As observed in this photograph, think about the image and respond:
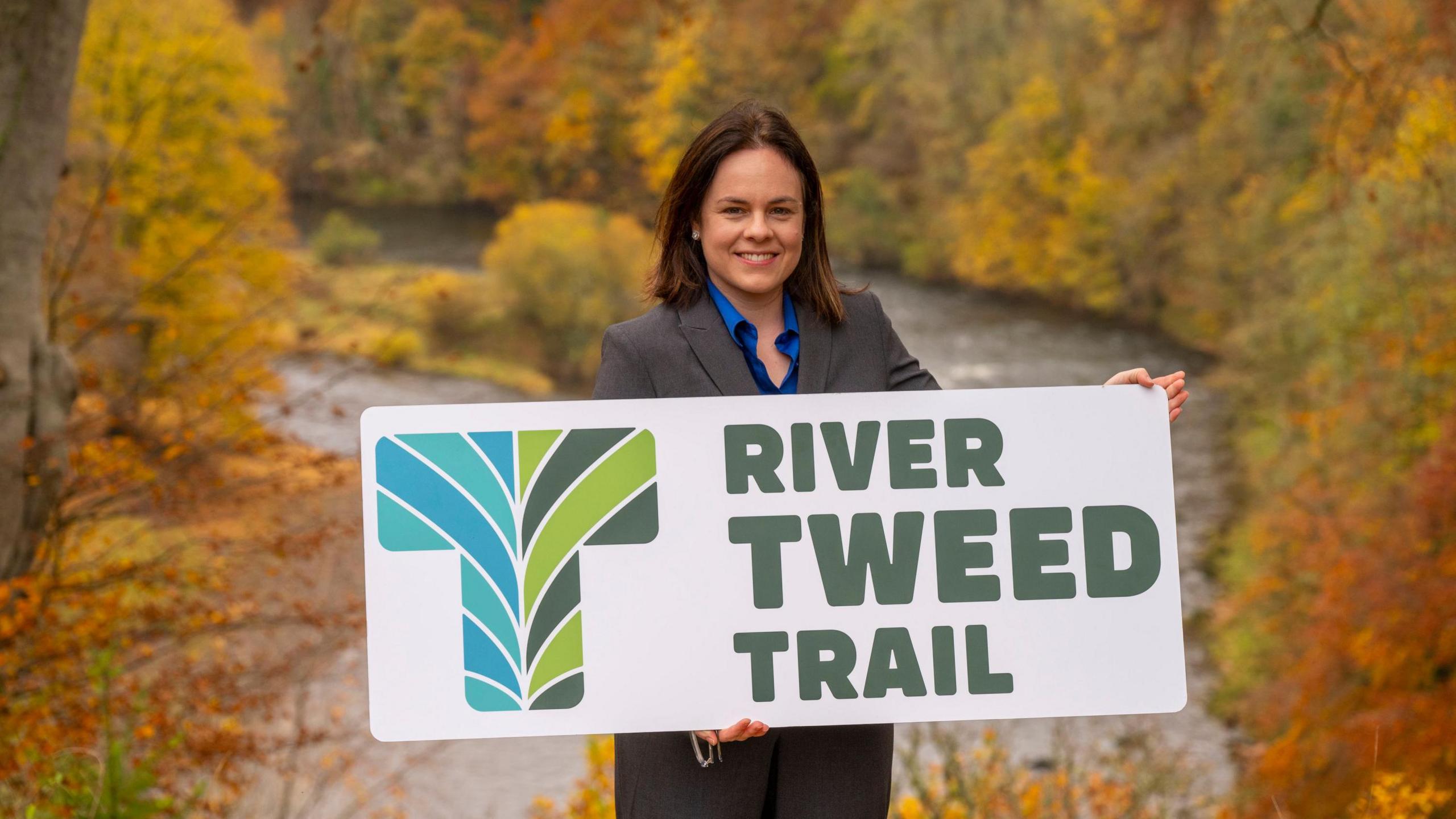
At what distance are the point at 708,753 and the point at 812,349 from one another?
0.75 m

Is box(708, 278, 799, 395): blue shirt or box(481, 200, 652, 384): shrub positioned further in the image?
box(481, 200, 652, 384): shrub

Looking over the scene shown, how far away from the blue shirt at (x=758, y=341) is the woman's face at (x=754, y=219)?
5cm

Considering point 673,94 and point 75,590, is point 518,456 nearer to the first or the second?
point 75,590

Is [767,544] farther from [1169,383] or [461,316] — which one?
[461,316]

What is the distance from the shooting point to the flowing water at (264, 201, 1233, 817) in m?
12.8

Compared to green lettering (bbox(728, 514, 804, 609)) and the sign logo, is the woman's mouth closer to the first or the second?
the sign logo

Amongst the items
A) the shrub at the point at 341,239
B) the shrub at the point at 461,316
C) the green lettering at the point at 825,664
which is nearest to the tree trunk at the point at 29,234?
the green lettering at the point at 825,664

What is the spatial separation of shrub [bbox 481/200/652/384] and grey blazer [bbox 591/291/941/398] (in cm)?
2509

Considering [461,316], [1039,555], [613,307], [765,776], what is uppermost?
[613,307]

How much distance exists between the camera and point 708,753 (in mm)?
2174

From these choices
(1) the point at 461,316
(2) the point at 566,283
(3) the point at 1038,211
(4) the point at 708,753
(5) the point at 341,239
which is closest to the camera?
(4) the point at 708,753

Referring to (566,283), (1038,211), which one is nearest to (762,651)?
(566,283)

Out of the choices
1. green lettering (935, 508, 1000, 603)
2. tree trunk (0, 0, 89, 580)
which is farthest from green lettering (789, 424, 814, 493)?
tree trunk (0, 0, 89, 580)

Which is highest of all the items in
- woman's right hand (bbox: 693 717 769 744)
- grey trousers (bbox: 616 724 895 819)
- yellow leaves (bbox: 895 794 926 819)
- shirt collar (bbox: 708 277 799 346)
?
shirt collar (bbox: 708 277 799 346)
